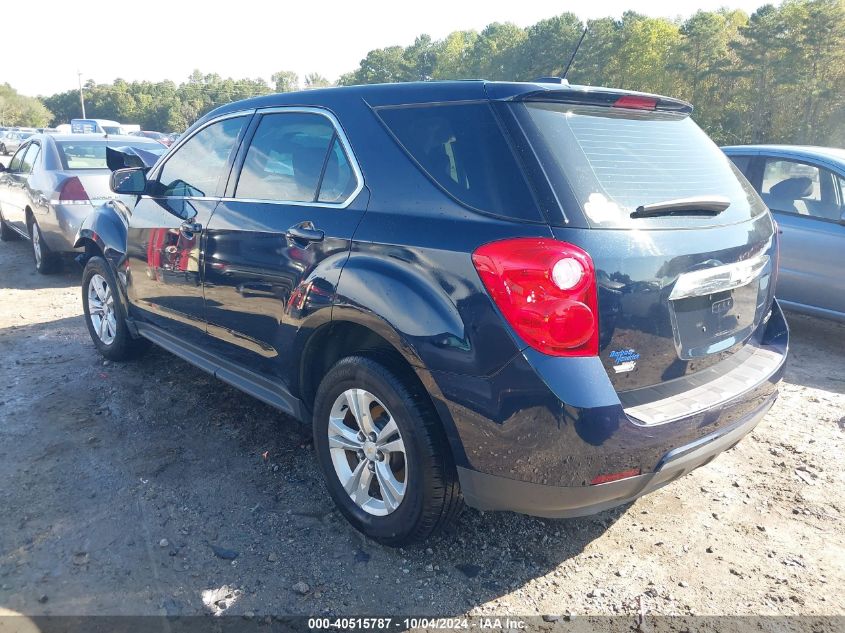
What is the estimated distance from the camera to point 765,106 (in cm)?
3884

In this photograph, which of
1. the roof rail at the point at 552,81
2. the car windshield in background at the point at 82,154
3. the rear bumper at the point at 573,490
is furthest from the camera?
the car windshield in background at the point at 82,154

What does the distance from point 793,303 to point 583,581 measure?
4.12 metres

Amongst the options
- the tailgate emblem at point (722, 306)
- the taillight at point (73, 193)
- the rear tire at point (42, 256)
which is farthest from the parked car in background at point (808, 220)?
the rear tire at point (42, 256)

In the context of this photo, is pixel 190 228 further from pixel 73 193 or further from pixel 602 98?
pixel 73 193

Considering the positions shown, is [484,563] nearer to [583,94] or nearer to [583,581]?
[583,581]

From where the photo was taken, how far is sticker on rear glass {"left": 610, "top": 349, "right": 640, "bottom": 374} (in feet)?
6.98

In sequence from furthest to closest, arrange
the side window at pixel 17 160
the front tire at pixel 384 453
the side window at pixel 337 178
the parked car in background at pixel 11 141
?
the parked car in background at pixel 11 141 < the side window at pixel 17 160 < the side window at pixel 337 178 < the front tire at pixel 384 453

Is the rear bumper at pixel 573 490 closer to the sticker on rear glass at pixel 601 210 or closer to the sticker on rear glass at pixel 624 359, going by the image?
the sticker on rear glass at pixel 624 359

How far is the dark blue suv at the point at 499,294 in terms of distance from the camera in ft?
6.86

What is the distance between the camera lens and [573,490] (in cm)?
213

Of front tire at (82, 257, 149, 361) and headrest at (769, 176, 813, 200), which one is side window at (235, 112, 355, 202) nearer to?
front tire at (82, 257, 149, 361)

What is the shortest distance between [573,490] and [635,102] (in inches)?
63.5

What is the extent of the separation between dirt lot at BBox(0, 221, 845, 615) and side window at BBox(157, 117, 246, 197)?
140 centimetres

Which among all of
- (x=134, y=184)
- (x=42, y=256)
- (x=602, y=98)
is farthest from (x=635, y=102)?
(x=42, y=256)
